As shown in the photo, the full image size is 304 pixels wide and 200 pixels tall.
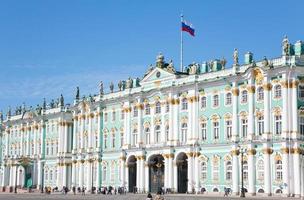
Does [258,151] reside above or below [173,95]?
below

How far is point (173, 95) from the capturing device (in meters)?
76.9

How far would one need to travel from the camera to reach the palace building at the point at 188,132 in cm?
6303

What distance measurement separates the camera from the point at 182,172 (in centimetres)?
7662

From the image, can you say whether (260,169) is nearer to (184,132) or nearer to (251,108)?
(251,108)

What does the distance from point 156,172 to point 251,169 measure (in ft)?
59.7

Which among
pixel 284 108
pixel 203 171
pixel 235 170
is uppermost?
pixel 284 108

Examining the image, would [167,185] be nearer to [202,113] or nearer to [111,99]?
[202,113]

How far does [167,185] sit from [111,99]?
1820cm

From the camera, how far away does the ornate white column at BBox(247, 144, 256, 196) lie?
2557 inches

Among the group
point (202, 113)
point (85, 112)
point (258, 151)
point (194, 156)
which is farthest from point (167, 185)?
point (85, 112)

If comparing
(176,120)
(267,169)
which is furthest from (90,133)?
(267,169)

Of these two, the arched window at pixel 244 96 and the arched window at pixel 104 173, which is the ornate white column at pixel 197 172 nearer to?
the arched window at pixel 244 96

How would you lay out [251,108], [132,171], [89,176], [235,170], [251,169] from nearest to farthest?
[251,169]
[251,108]
[235,170]
[132,171]
[89,176]

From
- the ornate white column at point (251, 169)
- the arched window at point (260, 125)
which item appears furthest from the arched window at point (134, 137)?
the arched window at point (260, 125)
